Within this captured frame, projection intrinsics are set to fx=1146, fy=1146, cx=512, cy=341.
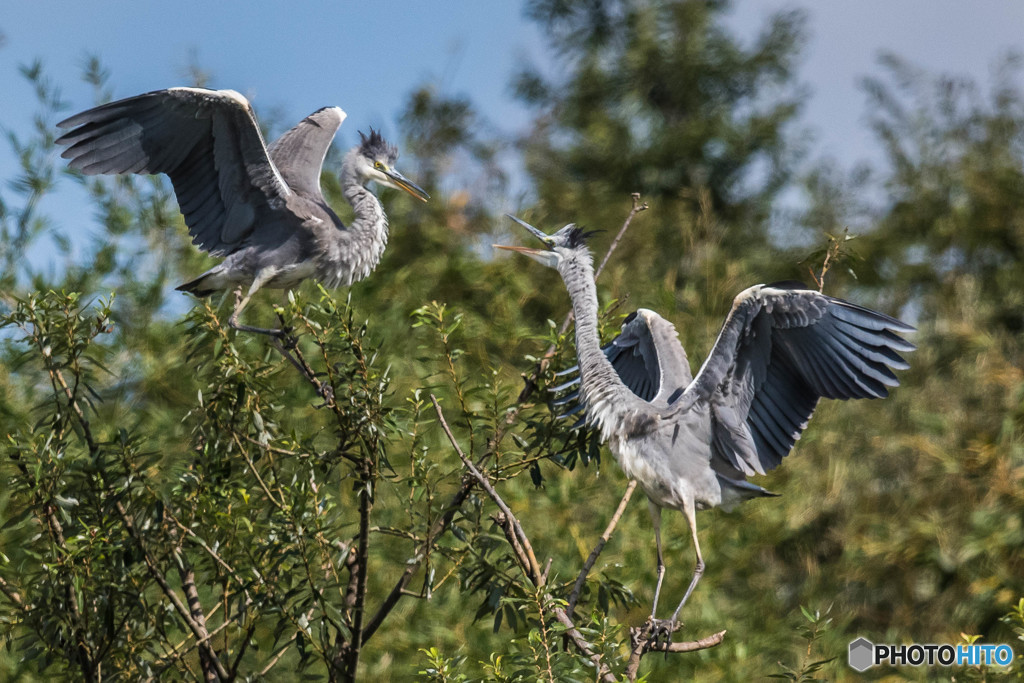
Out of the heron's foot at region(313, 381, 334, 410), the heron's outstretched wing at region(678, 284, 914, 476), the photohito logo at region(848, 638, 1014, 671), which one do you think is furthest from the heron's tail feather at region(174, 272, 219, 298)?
the photohito logo at region(848, 638, 1014, 671)

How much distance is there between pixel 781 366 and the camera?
370 centimetres

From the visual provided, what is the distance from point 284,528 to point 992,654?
214cm

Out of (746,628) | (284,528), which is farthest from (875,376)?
(746,628)

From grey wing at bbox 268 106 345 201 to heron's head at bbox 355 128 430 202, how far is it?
0.66 feet

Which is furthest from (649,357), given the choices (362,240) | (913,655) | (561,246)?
(913,655)

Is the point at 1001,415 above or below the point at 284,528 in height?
below

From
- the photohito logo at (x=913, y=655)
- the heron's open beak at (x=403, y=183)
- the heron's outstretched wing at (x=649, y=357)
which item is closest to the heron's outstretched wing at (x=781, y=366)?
the heron's outstretched wing at (x=649, y=357)

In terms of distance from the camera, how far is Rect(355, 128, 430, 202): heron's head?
4680mm

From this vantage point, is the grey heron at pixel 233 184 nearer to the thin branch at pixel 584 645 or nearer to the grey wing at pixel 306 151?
the grey wing at pixel 306 151

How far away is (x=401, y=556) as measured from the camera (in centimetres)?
568

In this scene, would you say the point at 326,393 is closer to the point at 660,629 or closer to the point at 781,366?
the point at 660,629

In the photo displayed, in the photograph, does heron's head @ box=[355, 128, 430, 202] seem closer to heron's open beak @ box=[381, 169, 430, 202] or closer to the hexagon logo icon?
heron's open beak @ box=[381, 169, 430, 202]

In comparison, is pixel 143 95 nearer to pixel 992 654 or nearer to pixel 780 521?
pixel 992 654

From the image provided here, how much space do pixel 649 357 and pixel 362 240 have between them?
1162 mm
